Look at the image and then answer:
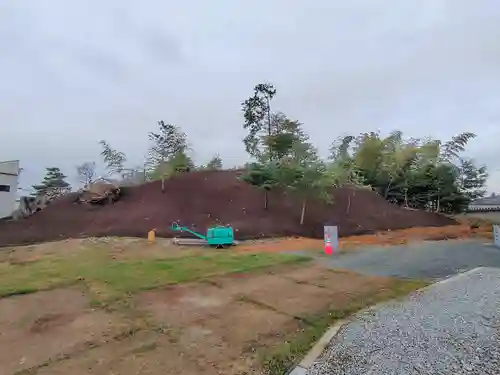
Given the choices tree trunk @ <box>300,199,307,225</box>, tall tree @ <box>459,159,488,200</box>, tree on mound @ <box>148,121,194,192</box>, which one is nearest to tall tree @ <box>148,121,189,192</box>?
tree on mound @ <box>148,121,194,192</box>

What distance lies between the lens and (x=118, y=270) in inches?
203

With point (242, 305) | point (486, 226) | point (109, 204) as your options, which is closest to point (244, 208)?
point (109, 204)

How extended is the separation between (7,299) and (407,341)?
12.9 feet

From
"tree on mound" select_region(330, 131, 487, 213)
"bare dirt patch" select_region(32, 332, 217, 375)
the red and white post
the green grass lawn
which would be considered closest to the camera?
"bare dirt patch" select_region(32, 332, 217, 375)

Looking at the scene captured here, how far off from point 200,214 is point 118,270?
625 cm

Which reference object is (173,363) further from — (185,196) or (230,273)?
(185,196)

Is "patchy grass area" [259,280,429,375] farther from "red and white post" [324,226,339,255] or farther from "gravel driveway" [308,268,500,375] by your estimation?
"red and white post" [324,226,339,255]

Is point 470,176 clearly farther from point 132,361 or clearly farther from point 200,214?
point 132,361

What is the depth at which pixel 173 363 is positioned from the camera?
90.3 inches

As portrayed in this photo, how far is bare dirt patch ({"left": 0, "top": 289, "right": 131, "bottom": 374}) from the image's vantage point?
2381 millimetres

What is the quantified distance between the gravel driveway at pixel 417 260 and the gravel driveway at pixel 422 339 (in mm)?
1351

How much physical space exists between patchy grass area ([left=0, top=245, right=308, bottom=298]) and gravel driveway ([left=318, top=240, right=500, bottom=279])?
1.02 m

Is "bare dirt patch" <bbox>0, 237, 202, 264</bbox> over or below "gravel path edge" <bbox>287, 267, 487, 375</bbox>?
below

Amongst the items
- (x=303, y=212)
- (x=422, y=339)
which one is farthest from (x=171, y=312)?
(x=303, y=212)
